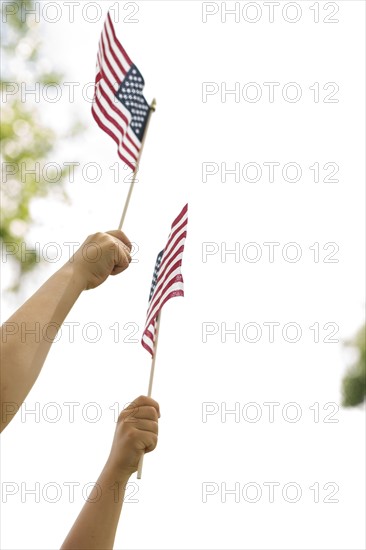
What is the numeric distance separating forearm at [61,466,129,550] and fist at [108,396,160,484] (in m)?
0.09

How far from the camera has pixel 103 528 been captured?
76.0 inches

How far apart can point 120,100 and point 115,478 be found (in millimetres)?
1513

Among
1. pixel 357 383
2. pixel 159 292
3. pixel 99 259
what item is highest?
pixel 357 383

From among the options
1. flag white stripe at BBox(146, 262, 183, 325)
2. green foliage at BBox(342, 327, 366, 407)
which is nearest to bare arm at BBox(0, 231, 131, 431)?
flag white stripe at BBox(146, 262, 183, 325)

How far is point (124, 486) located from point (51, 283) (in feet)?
2.13

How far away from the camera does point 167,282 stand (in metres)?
2.88

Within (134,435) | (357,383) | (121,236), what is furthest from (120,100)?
(357,383)

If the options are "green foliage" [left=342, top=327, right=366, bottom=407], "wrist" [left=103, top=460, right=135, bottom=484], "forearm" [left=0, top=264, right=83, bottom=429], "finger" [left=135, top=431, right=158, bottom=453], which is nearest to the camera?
"forearm" [left=0, top=264, right=83, bottom=429]

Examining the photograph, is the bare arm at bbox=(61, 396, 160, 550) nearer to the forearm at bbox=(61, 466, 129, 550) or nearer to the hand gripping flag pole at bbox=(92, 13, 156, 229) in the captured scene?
the forearm at bbox=(61, 466, 129, 550)

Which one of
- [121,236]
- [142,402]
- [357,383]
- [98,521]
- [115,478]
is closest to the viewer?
[98,521]

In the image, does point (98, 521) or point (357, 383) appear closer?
point (98, 521)

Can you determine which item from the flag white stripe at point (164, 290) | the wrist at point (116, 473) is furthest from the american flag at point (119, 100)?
the wrist at point (116, 473)

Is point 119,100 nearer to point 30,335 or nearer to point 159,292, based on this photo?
point 159,292

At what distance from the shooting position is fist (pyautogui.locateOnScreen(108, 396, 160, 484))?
210 centimetres
